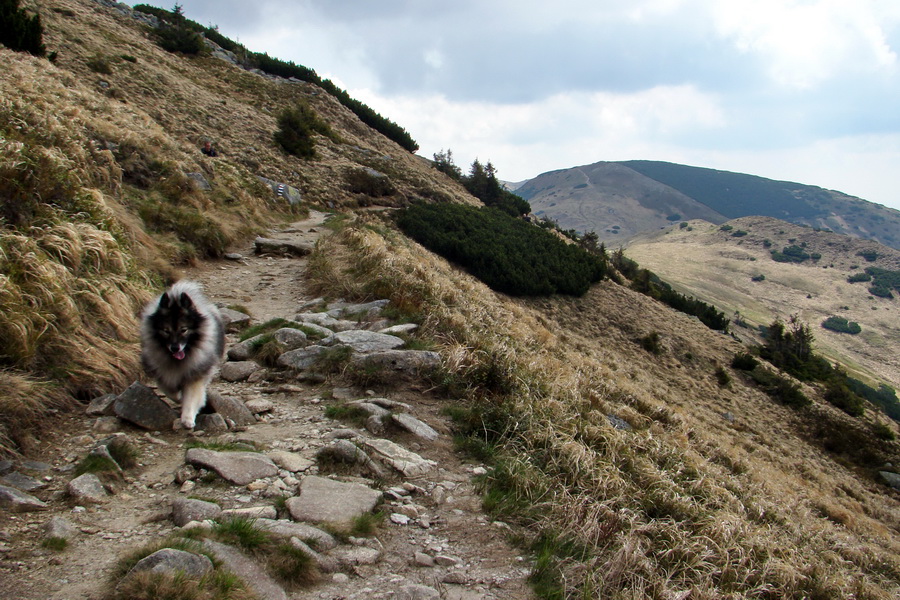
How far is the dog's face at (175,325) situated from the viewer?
14.5ft

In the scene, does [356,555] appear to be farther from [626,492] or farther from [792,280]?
[792,280]

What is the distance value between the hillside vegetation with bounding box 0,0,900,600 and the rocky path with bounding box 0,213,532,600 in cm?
32

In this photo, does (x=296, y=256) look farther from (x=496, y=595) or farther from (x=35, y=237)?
(x=496, y=595)

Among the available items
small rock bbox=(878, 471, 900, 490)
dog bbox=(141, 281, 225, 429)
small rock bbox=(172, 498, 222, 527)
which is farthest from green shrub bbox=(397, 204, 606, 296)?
small rock bbox=(172, 498, 222, 527)

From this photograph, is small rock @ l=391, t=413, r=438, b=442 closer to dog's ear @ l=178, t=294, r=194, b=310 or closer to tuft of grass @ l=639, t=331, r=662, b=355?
dog's ear @ l=178, t=294, r=194, b=310

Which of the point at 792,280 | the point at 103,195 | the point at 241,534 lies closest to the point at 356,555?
the point at 241,534

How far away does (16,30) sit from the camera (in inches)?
738

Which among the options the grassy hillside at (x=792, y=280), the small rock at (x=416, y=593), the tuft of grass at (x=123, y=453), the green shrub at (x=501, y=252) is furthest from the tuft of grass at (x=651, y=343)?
the grassy hillside at (x=792, y=280)

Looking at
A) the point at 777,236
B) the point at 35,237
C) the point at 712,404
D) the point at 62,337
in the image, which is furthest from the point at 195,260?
the point at 777,236

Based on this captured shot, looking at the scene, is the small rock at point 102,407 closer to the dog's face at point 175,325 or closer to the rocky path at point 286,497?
the rocky path at point 286,497

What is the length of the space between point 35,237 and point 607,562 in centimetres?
691

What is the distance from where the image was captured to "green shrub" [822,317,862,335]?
379 feet

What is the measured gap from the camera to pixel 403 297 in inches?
347

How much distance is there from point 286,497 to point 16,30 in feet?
81.3
